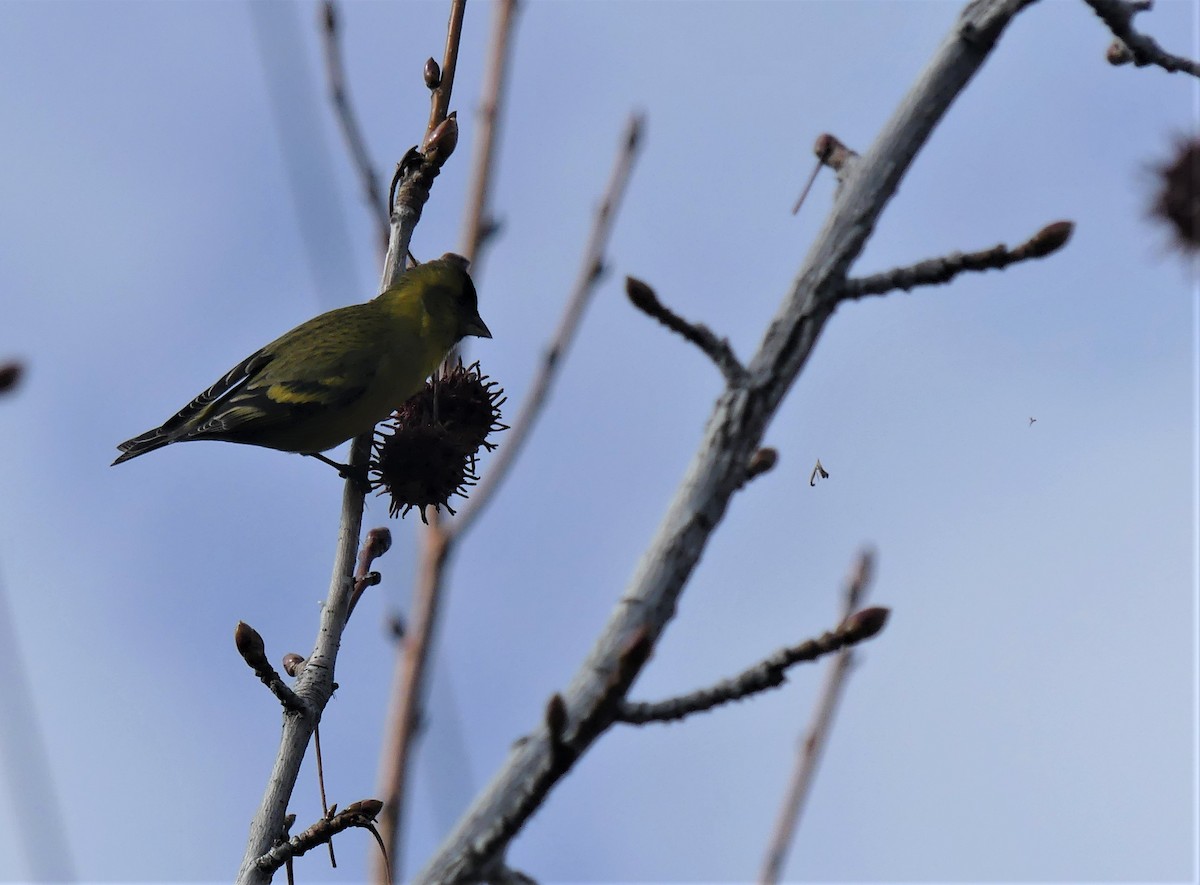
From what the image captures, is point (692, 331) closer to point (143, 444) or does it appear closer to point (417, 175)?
point (417, 175)

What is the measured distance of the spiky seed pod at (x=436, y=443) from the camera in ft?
16.7

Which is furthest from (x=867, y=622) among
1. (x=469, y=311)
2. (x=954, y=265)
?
(x=469, y=311)

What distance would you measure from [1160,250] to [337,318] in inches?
172

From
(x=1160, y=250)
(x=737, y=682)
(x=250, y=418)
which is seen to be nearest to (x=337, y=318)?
(x=250, y=418)

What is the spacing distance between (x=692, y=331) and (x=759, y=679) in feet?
2.34

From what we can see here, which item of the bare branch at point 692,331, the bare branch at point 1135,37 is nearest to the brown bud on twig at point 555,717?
the bare branch at point 692,331

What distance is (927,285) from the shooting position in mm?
2527

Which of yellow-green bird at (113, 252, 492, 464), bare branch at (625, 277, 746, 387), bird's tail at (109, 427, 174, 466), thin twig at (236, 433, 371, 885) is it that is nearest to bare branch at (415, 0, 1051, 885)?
bare branch at (625, 277, 746, 387)

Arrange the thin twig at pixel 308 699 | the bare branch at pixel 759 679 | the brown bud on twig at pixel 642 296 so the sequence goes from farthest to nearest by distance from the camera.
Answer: the thin twig at pixel 308 699, the brown bud on twig at pixel 642 296, the bare branch at pixel 759 679

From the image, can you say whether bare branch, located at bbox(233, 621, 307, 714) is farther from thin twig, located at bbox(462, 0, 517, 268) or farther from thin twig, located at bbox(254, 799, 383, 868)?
thin twig, located at bbox(462, 0, 517, 268)

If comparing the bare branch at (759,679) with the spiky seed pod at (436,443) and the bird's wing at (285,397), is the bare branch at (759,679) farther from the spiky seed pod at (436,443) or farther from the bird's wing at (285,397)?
the bird's wing at (285,397)

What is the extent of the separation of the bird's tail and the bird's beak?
5.83ft

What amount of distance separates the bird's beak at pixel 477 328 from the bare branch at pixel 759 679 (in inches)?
193

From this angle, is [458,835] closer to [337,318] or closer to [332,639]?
[332,639]
